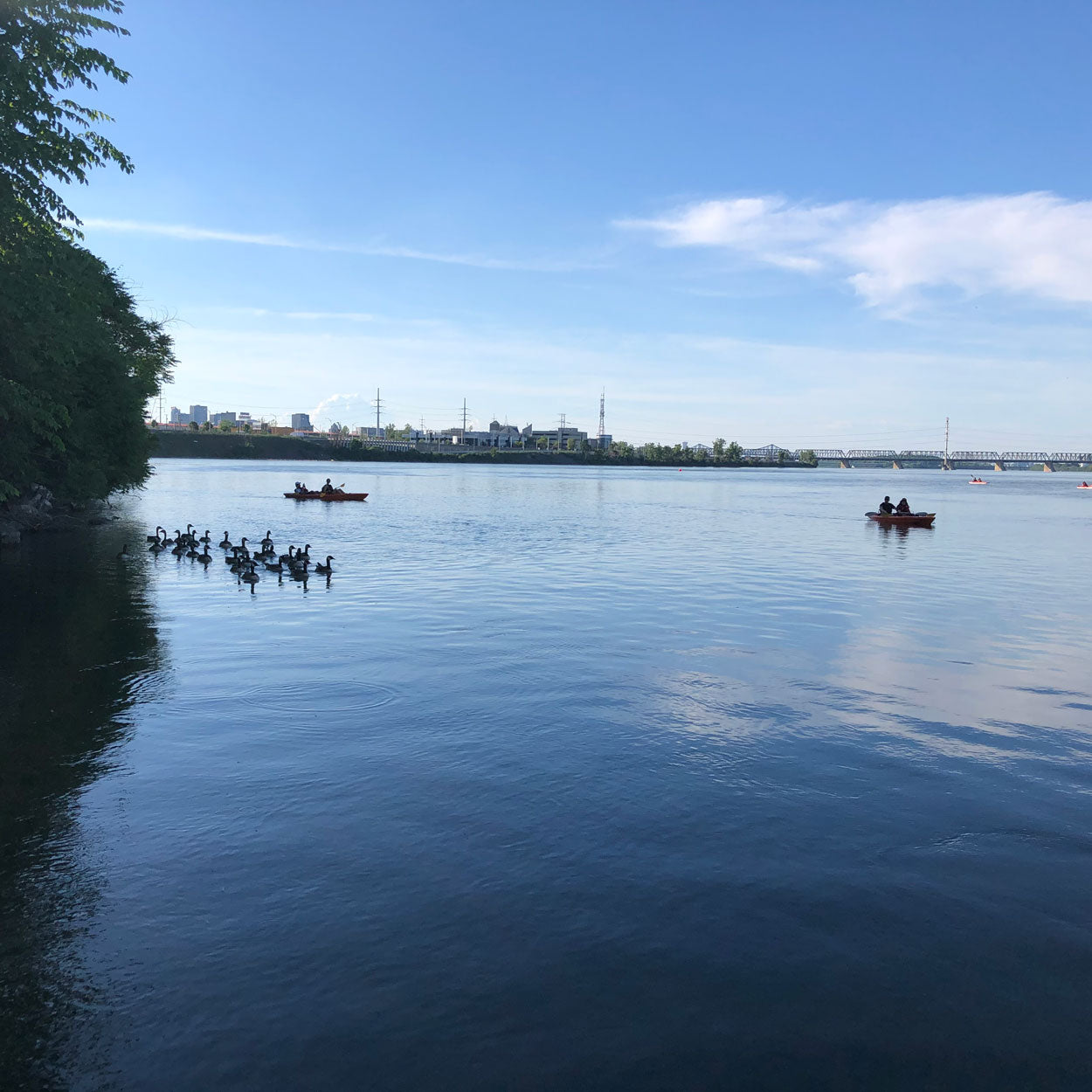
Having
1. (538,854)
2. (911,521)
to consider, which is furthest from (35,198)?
(911,521)

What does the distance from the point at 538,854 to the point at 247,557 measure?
32.9 meters

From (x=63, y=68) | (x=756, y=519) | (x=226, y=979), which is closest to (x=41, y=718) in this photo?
(x=226, y=979)

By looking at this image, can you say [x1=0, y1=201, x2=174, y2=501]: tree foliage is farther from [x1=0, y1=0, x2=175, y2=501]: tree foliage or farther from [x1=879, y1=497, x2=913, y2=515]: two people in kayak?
[x1=879, y1=497, x2=913, y2=515]: two people in kayak

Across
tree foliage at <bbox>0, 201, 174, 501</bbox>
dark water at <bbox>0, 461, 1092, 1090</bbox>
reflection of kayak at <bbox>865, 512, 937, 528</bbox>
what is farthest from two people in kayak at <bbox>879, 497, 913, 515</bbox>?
tree foliage at <bbox>0, 201, 174, 501</bbox>

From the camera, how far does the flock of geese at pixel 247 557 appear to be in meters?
38.3

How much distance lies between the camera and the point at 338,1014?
8461mm

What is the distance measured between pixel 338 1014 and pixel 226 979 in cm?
136

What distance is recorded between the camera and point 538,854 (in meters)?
11.9

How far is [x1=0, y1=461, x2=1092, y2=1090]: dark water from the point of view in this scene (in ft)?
26.9

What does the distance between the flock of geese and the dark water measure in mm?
9883

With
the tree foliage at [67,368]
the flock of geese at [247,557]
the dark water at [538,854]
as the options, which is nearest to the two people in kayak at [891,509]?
the dark water at [538,854]

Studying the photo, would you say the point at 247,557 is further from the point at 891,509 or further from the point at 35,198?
the point at 891,509

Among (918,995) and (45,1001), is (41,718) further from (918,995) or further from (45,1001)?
(918,995)

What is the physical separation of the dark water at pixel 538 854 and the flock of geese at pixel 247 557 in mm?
9883
